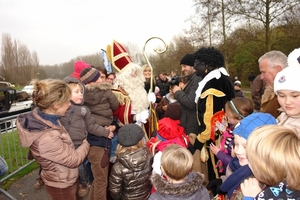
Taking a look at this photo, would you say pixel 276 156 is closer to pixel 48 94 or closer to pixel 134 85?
pixel 48 94

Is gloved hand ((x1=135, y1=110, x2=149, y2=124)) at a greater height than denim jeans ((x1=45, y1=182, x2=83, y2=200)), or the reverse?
A: gloved hand ((x1=135, y1=110, x2=149, y2=124))

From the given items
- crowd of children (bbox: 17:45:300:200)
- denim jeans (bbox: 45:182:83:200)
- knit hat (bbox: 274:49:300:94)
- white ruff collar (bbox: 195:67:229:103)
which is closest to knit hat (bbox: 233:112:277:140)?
crowd of children (bbox: 17:45:300:200)

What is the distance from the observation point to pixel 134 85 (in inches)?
161

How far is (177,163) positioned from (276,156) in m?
0.82

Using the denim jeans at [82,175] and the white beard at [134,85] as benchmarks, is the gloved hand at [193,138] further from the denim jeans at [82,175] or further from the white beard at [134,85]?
the denim jeans at [82,175]

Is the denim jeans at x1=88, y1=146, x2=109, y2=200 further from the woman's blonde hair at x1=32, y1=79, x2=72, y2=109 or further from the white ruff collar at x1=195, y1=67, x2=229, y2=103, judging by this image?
the white ruff collar at x1=195, y1=67, x2=229, y2=103

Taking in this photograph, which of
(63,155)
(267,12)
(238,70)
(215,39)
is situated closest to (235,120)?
(63,155)

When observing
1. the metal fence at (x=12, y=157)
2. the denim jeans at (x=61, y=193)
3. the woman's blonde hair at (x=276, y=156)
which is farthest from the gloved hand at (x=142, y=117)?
the woman's blonde hair at (x=276, y=156)

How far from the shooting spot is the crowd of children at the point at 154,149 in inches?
52.7

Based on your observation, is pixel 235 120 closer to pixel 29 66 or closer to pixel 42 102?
pixel 42 102

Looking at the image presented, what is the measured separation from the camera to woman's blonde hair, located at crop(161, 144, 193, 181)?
77.1 inches

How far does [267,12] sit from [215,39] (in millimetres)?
5026

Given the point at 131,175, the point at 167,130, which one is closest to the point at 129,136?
the point at 131,175

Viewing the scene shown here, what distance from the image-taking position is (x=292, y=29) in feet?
42.8
